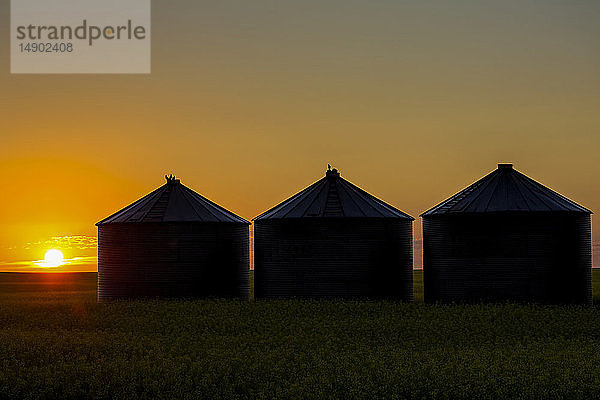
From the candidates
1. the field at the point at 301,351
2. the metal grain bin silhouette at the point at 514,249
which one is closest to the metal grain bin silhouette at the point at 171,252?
the field at the point at 301,351

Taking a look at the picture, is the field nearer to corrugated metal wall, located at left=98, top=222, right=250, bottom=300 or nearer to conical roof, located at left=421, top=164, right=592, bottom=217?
corrugated metal wall, located at left=98, top=222, right=250, bottom=300

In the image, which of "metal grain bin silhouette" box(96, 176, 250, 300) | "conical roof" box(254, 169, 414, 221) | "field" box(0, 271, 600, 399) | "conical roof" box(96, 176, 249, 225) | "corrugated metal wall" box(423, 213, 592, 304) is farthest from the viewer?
"conical roof" box(96, 176, 249, 225)

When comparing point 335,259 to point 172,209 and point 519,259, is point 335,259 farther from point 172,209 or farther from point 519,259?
point 172,209

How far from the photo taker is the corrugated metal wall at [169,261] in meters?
44.0

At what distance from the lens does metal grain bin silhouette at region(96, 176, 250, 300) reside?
43969mm

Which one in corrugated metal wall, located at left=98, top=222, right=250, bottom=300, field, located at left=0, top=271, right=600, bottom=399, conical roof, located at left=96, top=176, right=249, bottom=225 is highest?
conical roof, located at left=96, top=176, right=249, bottom=225

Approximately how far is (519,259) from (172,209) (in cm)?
1882

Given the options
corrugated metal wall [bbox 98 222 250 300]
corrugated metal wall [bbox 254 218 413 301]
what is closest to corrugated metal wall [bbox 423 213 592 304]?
corrugated metal wall [bbox 254 218 413 301]

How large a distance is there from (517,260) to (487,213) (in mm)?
2787

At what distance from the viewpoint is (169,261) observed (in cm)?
4391

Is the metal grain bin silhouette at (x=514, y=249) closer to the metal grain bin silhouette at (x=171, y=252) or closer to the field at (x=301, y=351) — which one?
the field at (x=301, y=351)

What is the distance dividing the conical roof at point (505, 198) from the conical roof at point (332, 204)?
2895 mm

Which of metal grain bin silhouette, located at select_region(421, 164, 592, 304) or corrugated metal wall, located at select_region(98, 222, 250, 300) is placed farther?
corrugated metal wall, located at select_region(98, 222, 250, 300)

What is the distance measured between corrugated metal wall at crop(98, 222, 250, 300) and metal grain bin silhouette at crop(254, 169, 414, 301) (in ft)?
7.06
